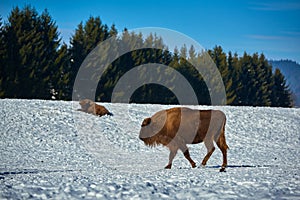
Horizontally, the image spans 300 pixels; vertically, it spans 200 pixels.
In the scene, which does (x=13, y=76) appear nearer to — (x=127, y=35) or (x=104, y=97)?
(x=104, y=97)

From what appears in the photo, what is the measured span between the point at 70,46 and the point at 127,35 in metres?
8.90

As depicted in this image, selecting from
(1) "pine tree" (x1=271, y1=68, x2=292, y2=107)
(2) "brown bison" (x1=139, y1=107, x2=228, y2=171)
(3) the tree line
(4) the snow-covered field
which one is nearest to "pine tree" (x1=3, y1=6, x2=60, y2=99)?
(3) the tree line

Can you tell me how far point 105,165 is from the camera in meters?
14.8

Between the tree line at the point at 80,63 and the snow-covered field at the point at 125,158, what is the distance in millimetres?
16109

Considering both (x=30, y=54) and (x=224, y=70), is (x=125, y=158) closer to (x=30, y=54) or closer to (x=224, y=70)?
(x=30, y=54)

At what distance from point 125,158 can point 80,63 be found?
34.6m

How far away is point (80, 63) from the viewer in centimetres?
5031

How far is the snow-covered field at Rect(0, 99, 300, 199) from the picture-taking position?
7.07m

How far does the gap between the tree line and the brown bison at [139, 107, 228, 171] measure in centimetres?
3135

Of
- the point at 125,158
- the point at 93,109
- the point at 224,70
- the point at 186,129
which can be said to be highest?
the point at 224,70

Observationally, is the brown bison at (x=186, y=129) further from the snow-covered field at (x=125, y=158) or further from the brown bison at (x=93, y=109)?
the brown bison at (x=93, y=109)

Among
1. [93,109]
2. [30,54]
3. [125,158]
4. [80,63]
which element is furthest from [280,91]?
[125,158]

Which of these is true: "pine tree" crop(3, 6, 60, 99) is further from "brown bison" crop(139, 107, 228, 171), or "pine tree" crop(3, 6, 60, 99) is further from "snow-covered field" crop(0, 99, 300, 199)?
"brown bison" crop(139, 107, 228, 171)

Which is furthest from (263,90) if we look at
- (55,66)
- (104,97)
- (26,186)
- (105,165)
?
(26,186)
